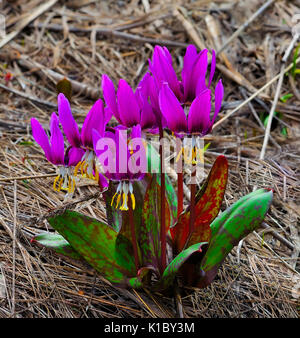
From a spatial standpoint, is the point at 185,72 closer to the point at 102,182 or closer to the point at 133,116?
the point at 133,116

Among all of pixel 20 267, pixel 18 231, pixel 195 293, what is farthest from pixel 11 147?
pixel 195 293

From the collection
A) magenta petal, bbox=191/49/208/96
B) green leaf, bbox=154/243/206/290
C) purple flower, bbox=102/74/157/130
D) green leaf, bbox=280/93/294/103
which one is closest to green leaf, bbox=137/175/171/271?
green leaf, bbox=154/243/206/290

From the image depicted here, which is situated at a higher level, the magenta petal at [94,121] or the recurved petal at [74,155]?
the magenta petal at [94,121]

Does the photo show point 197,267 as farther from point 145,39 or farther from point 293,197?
point 145,39

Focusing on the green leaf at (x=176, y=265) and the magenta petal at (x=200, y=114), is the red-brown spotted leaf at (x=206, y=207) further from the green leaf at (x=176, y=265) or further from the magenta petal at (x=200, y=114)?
the magenta petal at (x=200, y=114)

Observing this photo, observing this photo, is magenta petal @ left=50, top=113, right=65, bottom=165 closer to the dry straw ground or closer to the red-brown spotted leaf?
the dry straw ground

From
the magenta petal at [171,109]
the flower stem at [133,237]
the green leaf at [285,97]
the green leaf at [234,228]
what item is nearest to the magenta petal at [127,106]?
the magenta petal at [171,109]
